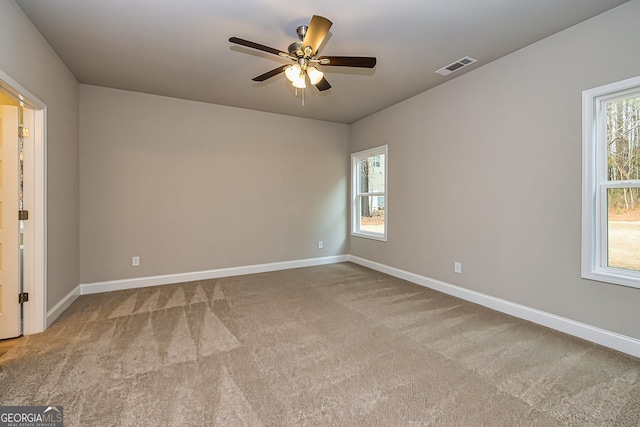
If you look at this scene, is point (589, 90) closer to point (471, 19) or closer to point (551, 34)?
point (551, 34)

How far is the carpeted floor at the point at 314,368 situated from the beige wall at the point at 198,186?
1.08 meters

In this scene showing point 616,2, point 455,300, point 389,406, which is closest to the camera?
point 389,406

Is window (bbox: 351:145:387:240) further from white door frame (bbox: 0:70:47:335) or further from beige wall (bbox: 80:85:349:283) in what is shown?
white door frame (bbox: 0:70:47:335)

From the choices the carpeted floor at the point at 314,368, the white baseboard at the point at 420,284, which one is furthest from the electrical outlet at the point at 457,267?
the carpeted floor at the point at 314,368

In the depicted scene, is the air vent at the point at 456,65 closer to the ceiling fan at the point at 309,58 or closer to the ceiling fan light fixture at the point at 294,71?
the ceiling fan at the point at 309,58

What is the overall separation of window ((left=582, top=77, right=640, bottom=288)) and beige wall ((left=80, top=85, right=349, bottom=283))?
3653 millimetres

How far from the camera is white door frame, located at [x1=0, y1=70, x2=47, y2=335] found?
2.55 metres

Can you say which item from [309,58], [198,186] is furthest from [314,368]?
[198,186]

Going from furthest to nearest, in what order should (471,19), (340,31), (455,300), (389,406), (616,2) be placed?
(455,300), (340,31), (471,19), (616,2), (389,406)

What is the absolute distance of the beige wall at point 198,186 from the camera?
3758 millimetres

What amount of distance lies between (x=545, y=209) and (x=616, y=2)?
5.50ft

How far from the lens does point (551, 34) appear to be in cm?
259

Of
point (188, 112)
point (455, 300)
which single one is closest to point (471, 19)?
point (455, 300)

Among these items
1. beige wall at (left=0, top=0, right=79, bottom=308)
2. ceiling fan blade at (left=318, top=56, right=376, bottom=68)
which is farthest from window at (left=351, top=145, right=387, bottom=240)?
beige wall at (left=0, top=0, right=79, bottom=308)
